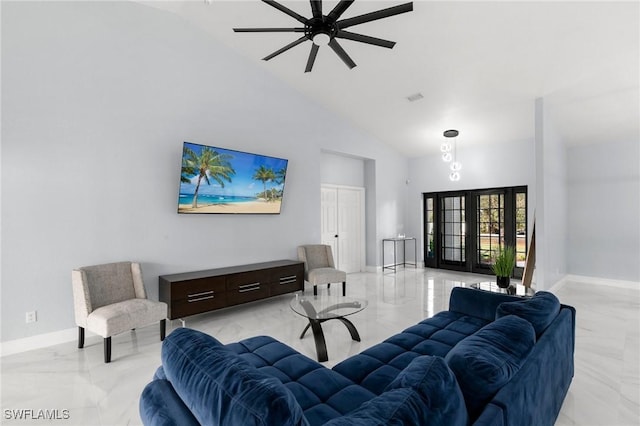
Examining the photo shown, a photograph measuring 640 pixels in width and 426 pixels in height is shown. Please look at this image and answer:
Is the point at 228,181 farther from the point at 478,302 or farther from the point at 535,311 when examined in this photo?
the point at 535,311

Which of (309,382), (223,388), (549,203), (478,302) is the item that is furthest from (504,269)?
(223,388)

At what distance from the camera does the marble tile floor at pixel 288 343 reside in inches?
87.7

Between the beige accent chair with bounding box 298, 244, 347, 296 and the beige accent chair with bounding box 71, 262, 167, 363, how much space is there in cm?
234

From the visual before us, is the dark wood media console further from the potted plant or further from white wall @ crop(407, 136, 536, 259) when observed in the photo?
white wall @ crop(407, 136, 536, 259)

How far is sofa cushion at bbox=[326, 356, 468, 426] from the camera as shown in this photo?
0.93m

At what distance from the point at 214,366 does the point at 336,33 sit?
2565mm

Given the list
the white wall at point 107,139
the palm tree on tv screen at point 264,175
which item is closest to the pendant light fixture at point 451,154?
the palm tree on tv screen at point 264,175

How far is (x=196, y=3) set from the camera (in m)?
3.91

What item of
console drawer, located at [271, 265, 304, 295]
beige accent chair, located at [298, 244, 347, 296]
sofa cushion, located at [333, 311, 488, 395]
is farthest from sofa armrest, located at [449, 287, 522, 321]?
console drawer, located at [271, 265, 304, 295]

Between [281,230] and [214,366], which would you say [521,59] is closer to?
[281,230]

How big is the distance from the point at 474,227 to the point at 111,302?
698cm

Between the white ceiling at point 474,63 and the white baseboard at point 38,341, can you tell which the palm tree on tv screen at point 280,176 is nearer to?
the white ceiling at point 474,63

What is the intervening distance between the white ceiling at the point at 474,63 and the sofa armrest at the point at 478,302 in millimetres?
2928

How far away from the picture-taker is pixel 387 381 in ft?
5.57
